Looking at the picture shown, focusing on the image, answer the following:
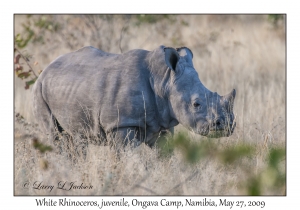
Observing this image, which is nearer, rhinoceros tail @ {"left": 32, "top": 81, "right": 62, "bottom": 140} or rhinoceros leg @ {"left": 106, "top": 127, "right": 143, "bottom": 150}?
rhinoceros leg @ {"left": 106, "top": 127, "right": 143, "bottom": 150}

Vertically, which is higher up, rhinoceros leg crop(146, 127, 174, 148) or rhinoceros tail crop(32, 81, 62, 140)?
rhinoceros tail crop(32, 81, 62, 140)

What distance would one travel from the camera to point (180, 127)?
30.8 ft

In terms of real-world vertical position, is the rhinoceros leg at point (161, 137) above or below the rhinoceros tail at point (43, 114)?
below

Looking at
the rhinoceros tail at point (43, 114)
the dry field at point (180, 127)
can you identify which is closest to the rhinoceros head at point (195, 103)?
the dry field at point (180, 127)

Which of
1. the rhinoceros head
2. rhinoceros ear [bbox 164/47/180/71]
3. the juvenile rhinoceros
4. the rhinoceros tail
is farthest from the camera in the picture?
the rhinoceros tail

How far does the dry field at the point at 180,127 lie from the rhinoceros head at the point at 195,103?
0.19m

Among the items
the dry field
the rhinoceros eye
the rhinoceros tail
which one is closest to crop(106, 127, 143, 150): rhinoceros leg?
the dry field

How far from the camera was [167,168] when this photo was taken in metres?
6.74

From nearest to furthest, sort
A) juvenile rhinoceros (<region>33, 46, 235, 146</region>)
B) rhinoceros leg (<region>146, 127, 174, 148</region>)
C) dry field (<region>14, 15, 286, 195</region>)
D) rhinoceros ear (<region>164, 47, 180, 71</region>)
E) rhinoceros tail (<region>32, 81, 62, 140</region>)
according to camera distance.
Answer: dry field (<region>14, 15, 286, 195</region>), juvenile rhinoceros (<region>33, 46, 235, 146</region>), rhinoceros ear (<region>164, 47, 180, 71</region>), rhinoceros leg (<region>146, 127, 174, 148</region>), rhinoceros tail (<region>32, 81, 62, 140</region>)

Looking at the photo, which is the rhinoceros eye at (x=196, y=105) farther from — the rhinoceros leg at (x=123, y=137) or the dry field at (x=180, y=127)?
the rhinoceros leg at (x=123, y=137)

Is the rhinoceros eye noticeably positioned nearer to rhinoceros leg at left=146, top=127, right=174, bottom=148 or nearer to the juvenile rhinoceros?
the juvenile rhinoceros

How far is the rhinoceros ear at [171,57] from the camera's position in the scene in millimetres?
6941

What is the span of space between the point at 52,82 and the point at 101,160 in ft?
4.87

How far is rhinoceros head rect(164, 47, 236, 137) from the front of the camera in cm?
671
